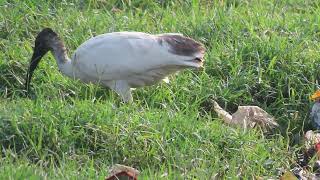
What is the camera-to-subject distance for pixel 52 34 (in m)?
7.30

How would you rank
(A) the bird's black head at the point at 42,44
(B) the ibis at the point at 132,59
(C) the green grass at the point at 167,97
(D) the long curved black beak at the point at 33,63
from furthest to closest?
(A) the bird's black head at the point at 42,44 → (D) the long curved black beak at the point at 33,63 → (B) the ibis at the point at 132,59 → (C) the green grass at the point at 167,97

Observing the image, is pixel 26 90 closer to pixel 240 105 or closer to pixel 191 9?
pixel 240 105

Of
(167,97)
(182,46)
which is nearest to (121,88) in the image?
(167,97)

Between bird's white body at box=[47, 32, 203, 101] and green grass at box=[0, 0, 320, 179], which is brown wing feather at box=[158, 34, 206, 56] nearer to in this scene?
bird's white body at box=[47, 32, 203, 101]

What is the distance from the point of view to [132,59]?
22.5ft

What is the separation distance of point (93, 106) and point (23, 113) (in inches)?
18.3

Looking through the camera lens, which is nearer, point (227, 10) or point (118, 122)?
point (118, 122)

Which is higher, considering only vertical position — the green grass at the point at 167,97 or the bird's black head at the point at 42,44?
the bird's black head at the point at 42,44

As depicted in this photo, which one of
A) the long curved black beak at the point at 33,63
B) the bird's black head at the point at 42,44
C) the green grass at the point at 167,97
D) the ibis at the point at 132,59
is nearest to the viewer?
the green grass at the point at 167,97

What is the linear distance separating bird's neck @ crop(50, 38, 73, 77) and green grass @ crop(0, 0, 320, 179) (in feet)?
0.45

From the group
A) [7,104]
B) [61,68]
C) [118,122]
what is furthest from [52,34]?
[118,122]

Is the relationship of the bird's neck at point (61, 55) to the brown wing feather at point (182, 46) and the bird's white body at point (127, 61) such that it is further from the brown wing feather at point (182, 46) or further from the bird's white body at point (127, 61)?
the brown wing feather at point (182, 46)

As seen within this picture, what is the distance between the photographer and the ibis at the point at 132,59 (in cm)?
684

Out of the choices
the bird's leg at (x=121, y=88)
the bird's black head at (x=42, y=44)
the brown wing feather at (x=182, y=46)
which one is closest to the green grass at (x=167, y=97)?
the bird's leg at (x=121, y=88)
